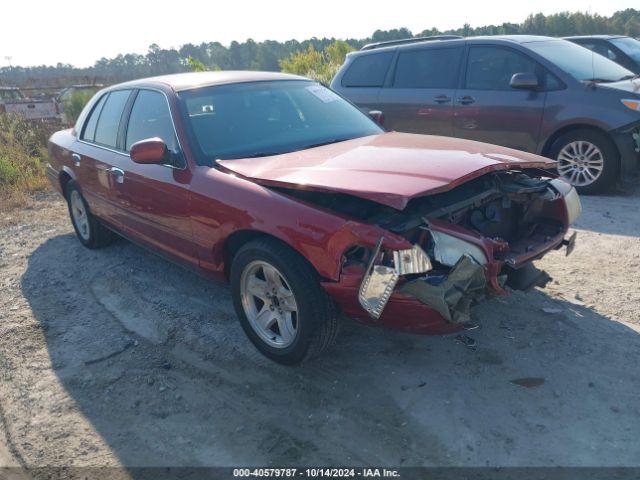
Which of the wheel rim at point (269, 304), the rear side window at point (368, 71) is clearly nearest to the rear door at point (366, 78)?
the rear side window at point (368, 71)

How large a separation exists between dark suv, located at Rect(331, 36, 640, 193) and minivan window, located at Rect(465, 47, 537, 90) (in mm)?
12

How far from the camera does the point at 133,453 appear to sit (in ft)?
8.86

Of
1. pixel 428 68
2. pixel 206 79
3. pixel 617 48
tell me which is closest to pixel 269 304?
pixel 206 79

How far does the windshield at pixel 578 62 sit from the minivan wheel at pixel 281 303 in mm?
4862

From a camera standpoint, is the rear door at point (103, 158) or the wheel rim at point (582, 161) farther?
the wheel rim at point (582, 161)

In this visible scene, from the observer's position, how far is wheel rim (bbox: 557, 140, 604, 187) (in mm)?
6121

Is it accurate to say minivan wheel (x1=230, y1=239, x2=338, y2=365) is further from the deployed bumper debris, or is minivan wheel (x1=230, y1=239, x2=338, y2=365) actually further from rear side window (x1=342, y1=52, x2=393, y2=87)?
rear side window (x1=342, y1=52, x2=393, y2=87)

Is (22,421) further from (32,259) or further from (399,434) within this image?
(32,259)

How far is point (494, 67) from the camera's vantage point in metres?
6.70

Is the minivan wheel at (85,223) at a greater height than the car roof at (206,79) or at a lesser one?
lesser

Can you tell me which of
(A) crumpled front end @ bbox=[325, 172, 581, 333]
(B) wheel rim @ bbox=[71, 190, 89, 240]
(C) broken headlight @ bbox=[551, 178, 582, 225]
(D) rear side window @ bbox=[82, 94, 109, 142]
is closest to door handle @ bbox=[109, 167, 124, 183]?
(D) rear side window @ bbox=[82, 94, 109, 142]

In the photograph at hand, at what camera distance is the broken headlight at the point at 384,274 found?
256 cm

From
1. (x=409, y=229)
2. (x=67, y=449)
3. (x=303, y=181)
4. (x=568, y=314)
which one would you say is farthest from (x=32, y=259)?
(x=568, y=314)

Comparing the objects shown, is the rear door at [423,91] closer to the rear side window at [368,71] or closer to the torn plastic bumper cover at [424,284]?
the rear side window at [368,71]
